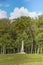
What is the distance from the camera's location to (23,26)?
19.6ft

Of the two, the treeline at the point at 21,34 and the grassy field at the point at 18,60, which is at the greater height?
the treeline at the point at 21,34

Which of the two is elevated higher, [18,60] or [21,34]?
[21,34]

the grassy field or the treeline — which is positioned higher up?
the treeline

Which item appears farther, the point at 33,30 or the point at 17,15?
the point at 33,30

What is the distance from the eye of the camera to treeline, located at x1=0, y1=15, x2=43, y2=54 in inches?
228

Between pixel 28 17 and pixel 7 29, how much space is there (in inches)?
24.6

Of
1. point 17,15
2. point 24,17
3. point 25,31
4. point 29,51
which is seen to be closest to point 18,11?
point 17,15

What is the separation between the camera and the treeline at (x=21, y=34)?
5779 millimetres

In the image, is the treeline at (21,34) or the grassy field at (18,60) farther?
the treeline at (21,34)

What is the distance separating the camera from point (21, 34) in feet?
20.0

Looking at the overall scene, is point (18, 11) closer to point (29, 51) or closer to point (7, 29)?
point (7, 29)

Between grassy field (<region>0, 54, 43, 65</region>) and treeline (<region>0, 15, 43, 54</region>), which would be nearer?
grassy field (<region>0, 54, 43, 65</region>)

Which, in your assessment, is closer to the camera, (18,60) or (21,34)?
(18,60)

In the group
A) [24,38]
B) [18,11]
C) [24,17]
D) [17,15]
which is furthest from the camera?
[24,38]
